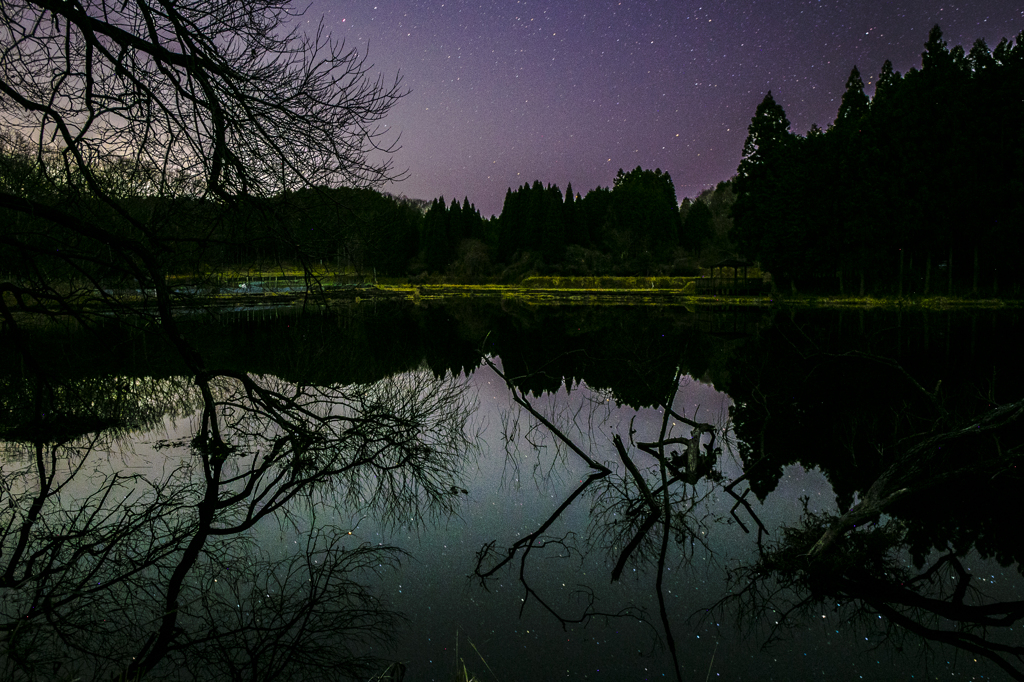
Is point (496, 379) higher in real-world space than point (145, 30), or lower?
lower

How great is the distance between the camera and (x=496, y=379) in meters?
12.0

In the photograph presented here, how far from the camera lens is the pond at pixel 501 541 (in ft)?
10.0

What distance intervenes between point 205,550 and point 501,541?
2.08 m

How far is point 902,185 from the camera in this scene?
2925 centimetres

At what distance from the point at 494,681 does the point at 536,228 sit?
164ft

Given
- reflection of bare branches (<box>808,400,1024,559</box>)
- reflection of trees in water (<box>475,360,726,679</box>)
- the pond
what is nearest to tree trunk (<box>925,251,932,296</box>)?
the pond

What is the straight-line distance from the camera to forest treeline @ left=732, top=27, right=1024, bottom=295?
27.2 metres

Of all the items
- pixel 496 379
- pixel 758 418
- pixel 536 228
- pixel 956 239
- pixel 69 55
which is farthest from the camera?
pixel 536 228

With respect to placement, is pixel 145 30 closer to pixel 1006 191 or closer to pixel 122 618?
pixel 122 618

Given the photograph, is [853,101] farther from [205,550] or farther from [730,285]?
[205,550]

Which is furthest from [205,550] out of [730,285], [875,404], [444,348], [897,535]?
[730,285]

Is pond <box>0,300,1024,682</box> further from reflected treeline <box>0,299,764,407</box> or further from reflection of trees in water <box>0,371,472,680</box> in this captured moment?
reflected treeline <box>0,299,764,407</box>

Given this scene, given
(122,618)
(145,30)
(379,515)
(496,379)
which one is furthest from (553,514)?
(496,379)

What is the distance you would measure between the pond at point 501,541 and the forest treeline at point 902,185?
24.3m
